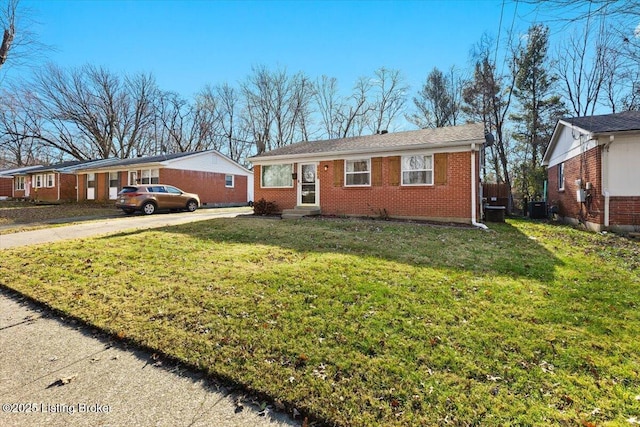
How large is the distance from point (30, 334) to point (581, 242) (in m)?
11.1

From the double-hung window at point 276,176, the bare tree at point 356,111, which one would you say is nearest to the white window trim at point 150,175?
the double-hung window at point 276,176

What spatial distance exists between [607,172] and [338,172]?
8.79 meters

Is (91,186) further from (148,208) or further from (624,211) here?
(624,211)

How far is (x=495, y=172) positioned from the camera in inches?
938

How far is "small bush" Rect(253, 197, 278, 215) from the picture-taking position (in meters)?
14.3

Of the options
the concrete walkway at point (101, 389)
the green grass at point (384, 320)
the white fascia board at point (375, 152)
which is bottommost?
the concrete walkway at point (101, 389)

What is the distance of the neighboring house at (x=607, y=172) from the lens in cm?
968

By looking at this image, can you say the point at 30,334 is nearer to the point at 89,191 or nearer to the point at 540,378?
the point at 540,378

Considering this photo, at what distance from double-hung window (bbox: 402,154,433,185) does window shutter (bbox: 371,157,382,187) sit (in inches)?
34.5

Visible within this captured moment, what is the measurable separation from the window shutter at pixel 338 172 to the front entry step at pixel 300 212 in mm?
1362

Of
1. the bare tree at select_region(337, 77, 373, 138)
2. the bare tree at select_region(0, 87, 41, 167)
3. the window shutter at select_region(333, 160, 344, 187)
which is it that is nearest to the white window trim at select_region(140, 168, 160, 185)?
the bare tree at select_region(0, 87, 41, 167)

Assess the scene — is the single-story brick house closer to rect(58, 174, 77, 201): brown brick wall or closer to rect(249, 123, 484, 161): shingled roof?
rect(58, 174, 77, 201): brown brick wall

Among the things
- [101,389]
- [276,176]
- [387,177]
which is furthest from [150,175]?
[101,389]

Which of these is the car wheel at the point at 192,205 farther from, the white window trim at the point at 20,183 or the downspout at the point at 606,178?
the white window trim at the point at 20,183
